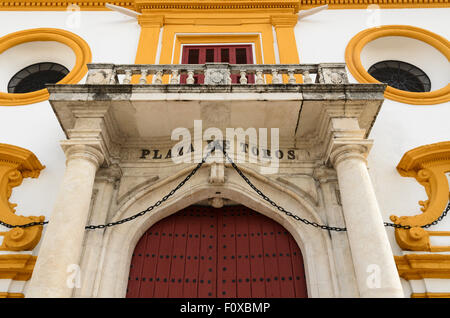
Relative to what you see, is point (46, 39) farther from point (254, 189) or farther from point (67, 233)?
point (254, 189)

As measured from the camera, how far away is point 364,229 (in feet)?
17.6

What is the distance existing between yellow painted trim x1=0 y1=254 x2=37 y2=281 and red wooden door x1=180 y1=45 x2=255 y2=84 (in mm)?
5411

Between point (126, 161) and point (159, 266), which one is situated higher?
point (126, 161)

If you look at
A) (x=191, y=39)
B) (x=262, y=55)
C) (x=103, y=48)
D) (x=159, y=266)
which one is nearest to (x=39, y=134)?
(x=103, y=48)

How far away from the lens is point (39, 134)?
7.78 m

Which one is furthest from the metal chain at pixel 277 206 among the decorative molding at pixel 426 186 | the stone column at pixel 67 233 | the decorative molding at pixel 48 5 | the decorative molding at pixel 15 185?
the decorative molding at pixel 48 5

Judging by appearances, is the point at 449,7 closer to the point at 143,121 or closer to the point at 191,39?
the point at 191,39

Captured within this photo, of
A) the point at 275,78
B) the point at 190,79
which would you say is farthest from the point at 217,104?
the point at 275,78

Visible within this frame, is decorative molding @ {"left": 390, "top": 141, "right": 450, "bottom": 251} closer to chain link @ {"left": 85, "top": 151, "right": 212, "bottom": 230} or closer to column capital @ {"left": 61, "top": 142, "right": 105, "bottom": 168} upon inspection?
chain link @ {"left": 85, "top": 151, "right": 212, "bottom": 230}

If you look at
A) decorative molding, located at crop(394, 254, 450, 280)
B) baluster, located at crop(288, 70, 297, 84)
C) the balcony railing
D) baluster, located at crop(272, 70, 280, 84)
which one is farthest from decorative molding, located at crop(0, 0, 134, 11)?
decorative molding, located at crop(394, 254, 450, 280)

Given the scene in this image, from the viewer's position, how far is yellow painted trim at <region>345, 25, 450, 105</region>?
827cm

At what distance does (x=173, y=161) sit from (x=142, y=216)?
3.50 feet

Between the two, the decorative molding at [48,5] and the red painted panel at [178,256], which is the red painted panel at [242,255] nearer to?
the red painted panel at [178,256]

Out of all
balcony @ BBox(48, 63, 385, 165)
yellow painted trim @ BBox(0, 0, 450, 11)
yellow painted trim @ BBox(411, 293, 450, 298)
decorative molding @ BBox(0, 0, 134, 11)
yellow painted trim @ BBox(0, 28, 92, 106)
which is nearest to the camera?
yellow painted trim @ BBox(411, 293, 450, 298)
